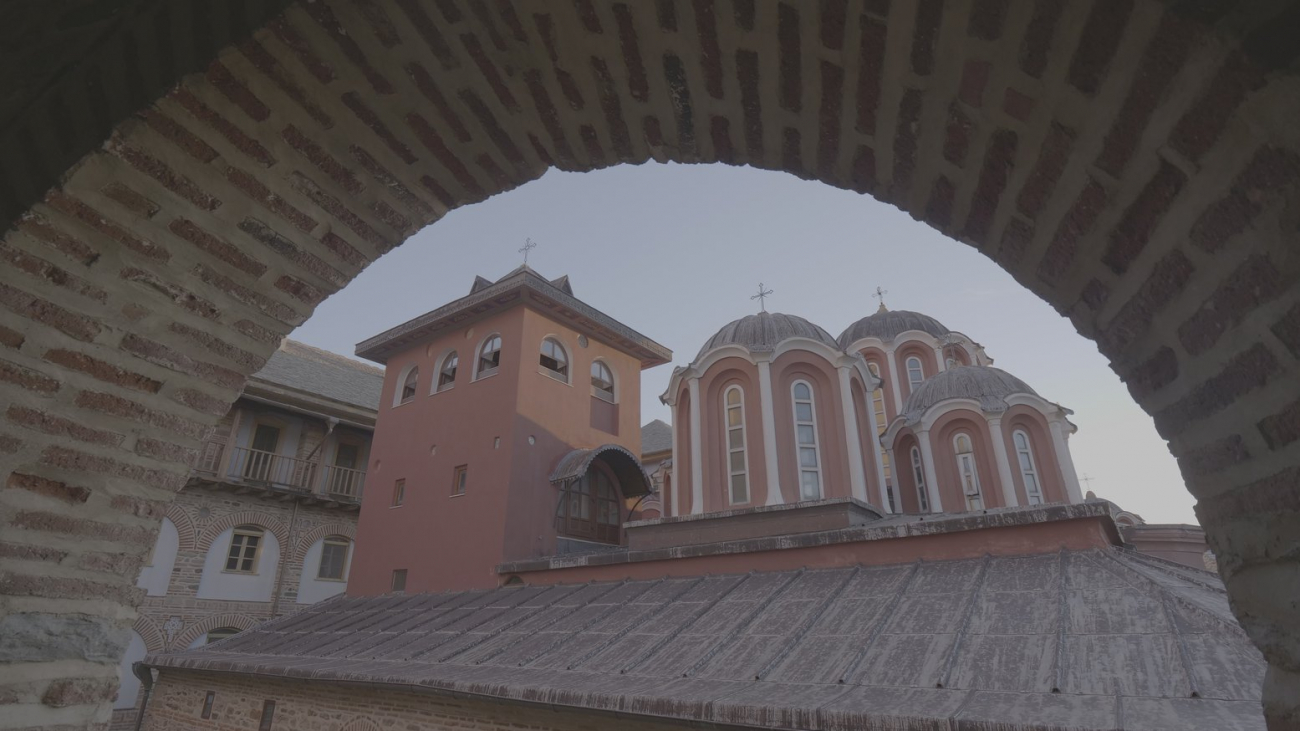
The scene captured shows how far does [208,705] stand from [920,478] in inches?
575

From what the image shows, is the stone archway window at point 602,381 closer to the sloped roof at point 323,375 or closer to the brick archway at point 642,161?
the sloped roof at point 323,375

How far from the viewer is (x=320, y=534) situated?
18391 mm

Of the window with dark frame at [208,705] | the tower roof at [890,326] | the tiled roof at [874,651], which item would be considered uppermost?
the tower roof at [890,326]

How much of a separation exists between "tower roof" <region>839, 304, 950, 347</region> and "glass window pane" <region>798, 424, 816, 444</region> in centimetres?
1046

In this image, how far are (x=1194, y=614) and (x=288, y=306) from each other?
21.8ft

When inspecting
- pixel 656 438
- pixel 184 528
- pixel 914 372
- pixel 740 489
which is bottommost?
pixel 184 528

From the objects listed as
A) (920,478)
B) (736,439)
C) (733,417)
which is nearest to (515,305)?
(733,417)

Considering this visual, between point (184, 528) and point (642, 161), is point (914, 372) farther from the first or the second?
point (642, 161)

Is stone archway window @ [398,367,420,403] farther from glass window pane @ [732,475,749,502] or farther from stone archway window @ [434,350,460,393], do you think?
glass window pane @ [732,475,749,502]

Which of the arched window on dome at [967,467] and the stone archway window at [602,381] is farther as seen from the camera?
the stone archway window at [602,381]

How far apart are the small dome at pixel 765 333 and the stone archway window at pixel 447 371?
5.65 meters

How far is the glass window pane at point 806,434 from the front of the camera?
12555mm

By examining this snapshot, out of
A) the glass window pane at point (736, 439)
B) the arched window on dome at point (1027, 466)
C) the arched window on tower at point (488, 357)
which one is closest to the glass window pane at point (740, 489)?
the glass window pane at point (736, 439)

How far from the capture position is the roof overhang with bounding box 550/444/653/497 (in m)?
13.5
